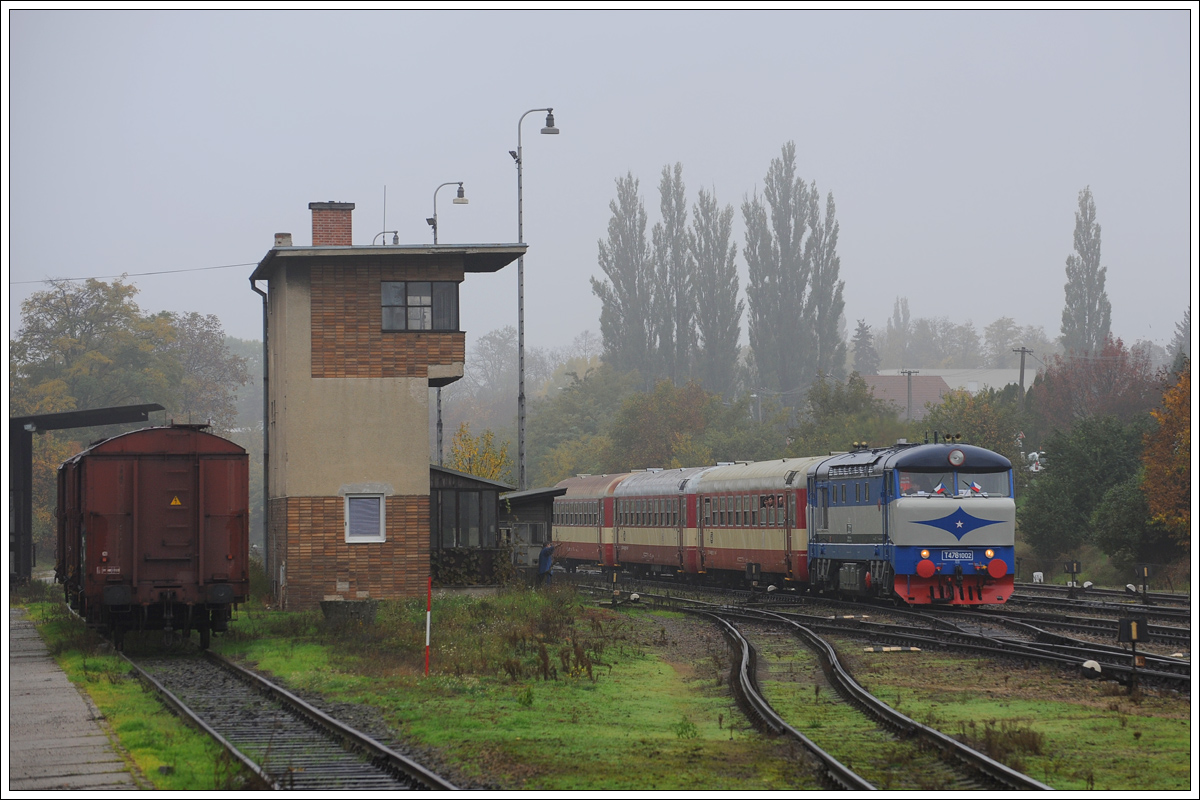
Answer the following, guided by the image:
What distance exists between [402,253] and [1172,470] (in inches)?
939

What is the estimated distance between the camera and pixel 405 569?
28438 mm

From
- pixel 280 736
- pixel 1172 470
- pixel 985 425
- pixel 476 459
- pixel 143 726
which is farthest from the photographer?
pixel 985 425

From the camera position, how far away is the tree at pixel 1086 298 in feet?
315

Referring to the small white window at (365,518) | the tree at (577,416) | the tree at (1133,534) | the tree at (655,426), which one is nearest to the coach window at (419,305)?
the small white window at (365,518)

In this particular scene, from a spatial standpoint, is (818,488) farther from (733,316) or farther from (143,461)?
(733,316)

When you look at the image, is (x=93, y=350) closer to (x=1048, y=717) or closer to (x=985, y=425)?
(x=985, y=425)

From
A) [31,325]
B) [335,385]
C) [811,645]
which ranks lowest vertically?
[811,645]

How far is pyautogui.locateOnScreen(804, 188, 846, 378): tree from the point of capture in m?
101

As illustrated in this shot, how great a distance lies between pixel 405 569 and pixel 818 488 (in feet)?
30.0

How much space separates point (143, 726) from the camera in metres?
14.0

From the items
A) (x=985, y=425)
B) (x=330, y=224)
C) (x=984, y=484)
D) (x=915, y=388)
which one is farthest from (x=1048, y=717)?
(x=915, y=388)

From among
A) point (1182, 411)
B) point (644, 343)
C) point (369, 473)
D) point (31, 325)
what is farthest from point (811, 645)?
point (644, 343)

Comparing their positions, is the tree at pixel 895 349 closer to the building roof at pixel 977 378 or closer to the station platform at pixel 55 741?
the building roof at pixel 977 378

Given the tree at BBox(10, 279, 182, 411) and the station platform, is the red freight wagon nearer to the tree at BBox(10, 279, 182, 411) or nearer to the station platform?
the station platform
